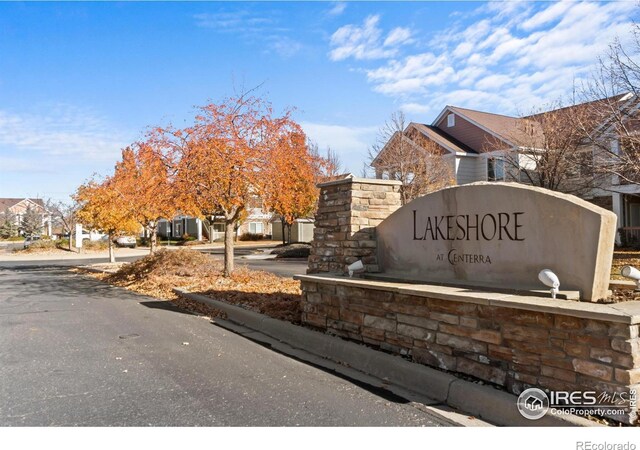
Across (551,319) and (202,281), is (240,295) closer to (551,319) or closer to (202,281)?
(202,281)

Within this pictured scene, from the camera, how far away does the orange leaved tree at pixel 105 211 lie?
20312 mm

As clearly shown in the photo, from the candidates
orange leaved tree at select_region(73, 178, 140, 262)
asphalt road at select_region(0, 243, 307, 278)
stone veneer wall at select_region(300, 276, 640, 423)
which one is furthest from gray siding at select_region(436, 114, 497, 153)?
stone veneer wall at select_region(300, 276, 640, 423)

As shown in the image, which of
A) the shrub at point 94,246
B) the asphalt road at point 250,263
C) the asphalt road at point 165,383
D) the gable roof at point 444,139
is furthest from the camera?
the shrub at point 94,246

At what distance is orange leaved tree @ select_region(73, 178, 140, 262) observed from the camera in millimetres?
20312

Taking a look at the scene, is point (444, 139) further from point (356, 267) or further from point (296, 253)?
point (356, 267)

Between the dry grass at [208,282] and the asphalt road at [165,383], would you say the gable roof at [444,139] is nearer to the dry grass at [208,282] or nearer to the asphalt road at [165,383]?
the dry grass at [208,282]

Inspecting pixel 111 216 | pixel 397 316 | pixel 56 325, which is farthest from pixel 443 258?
pixel 111 216

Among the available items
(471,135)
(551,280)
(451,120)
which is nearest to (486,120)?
(471,135)

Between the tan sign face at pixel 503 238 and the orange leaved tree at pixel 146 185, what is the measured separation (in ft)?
25.8

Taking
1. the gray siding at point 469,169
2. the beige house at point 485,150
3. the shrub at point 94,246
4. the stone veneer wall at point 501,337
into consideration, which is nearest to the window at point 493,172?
the beige house at point 485,150

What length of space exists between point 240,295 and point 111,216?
41.3 ft

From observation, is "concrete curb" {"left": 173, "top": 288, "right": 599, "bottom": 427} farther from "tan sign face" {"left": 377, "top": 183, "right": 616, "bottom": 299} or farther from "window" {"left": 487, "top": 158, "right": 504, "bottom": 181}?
"window" {"left": 487, "top": 158, "right": 504, "bottom": 181}

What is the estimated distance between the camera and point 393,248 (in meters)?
6.90

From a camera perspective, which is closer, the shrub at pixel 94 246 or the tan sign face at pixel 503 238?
the tan sign face at pixel 503 238
